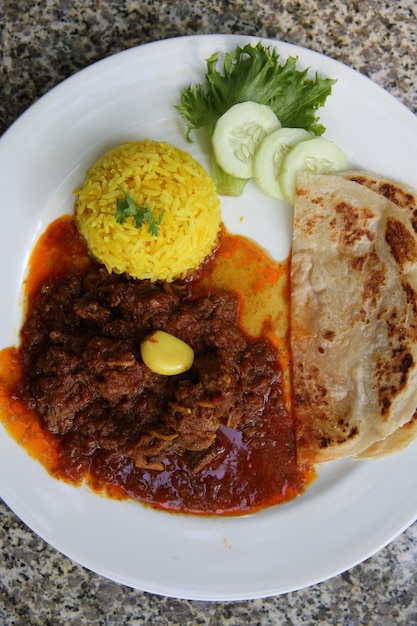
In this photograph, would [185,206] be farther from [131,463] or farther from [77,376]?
[131,463]

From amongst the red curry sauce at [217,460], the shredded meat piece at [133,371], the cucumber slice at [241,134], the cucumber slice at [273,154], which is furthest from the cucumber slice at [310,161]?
the shredded meat piece at [133,371]

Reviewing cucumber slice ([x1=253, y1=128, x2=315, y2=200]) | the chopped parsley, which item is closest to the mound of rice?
the chopped parsley

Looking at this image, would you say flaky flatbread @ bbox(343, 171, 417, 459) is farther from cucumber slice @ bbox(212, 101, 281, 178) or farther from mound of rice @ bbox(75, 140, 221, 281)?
mound of rice @ bbox(75, 140, 221, 281)

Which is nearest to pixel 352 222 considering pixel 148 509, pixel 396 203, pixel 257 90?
pixel 396 203

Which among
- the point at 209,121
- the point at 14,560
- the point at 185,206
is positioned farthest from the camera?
the point at 14,560

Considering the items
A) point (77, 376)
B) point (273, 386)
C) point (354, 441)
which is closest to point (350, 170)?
point (273, 386)

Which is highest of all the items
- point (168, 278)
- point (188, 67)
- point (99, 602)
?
point (188, 67)
